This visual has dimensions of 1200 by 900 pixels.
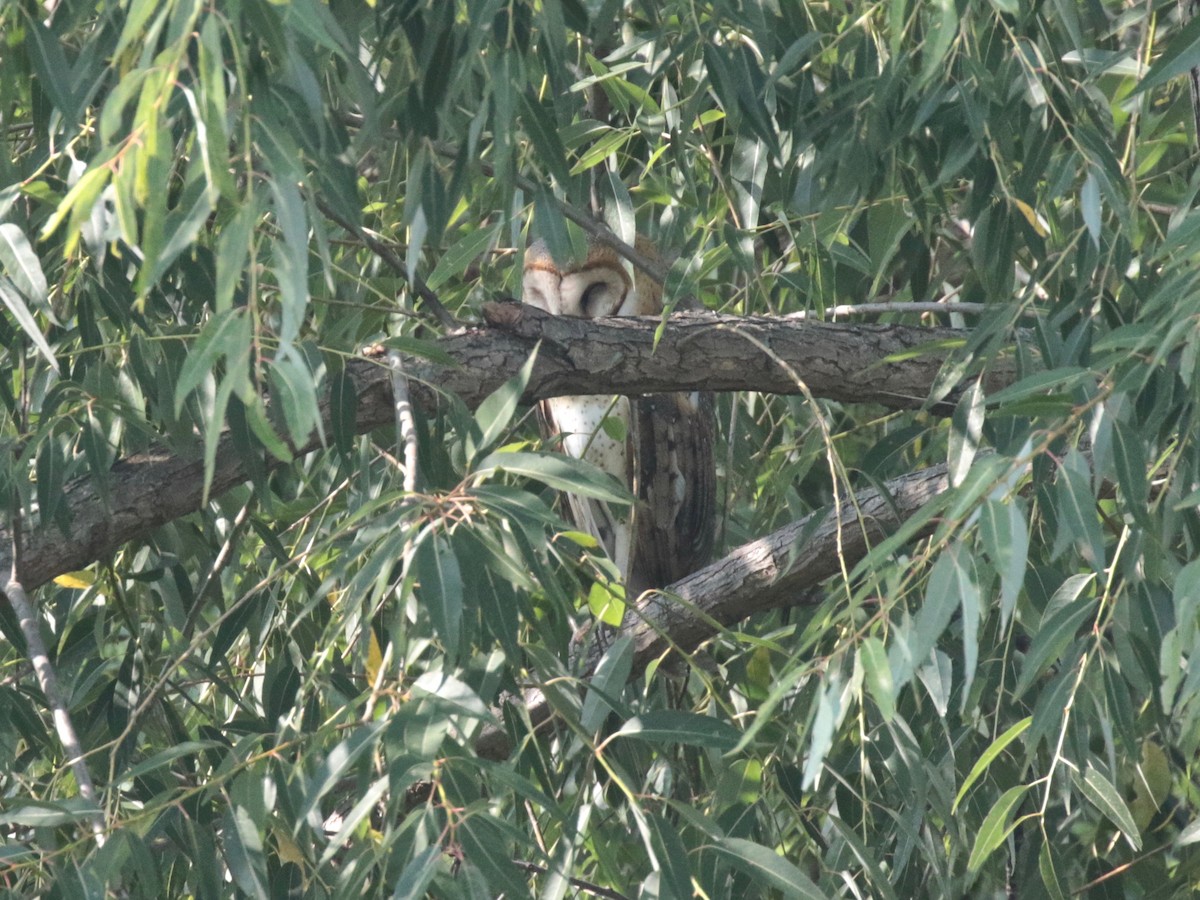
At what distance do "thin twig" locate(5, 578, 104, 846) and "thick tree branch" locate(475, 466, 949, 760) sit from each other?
61cm

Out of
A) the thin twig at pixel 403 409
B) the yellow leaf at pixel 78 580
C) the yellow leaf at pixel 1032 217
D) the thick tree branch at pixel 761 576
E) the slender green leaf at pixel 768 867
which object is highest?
the thin twig at pixel 403 409

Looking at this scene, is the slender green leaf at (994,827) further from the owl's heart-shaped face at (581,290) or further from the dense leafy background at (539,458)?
the owl's heart-shaped face at (581,290)

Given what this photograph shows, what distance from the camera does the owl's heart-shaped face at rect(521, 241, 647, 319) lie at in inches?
102

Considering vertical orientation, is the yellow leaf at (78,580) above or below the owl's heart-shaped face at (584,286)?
above

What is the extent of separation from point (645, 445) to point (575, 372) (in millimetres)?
1029

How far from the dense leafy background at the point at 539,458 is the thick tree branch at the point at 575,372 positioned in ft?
0.16

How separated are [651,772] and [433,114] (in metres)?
0.80

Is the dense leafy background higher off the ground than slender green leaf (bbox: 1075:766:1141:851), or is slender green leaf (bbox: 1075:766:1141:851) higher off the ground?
the dense leafy background

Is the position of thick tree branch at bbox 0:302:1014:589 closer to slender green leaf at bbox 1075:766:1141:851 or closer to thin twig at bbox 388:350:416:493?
thin twig at bbox 388:350:416:493

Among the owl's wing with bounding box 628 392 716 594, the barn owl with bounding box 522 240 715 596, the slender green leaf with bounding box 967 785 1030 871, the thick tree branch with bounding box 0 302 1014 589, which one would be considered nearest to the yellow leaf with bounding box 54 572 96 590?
the thick tree branch with bounding box 0 302 1014 589

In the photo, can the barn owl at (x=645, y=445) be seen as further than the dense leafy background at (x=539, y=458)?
Yes

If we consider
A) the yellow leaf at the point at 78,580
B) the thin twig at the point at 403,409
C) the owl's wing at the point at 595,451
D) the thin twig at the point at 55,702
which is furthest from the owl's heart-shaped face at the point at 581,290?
the thin twig at the point at 55,702

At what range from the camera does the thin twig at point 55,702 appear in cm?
110

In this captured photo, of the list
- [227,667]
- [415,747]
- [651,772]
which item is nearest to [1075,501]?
[415,747]
